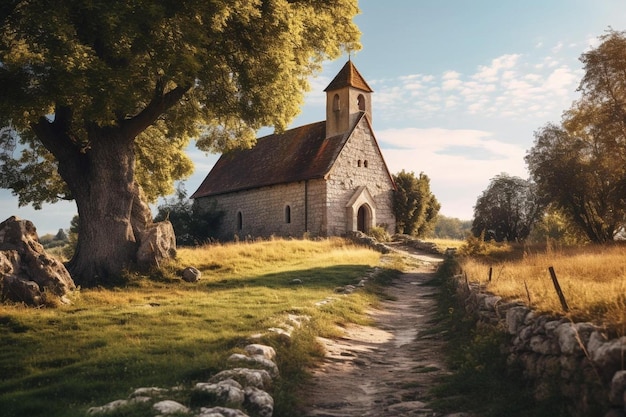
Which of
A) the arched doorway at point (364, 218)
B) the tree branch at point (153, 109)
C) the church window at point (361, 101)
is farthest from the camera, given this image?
the church window at point (361, 101)

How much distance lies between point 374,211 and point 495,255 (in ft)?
54.0

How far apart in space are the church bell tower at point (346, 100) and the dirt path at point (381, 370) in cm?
2497

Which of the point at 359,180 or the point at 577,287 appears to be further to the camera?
the point at 359,180

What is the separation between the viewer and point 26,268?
15.7 metres

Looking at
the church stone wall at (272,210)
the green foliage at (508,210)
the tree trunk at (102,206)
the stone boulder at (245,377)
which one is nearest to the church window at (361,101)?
the church stone wall at (272,210)

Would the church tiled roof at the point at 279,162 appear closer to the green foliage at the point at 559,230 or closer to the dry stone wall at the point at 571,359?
the green foliage at the point at 559,230

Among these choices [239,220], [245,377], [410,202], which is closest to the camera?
[245,377]

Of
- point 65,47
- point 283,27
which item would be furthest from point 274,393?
point 283,27

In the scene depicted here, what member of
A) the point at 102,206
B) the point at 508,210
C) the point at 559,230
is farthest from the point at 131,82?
the point at 559,230

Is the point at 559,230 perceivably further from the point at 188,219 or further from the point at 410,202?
the point at 188,219

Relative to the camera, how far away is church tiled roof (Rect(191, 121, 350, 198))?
3947cm

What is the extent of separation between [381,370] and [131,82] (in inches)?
466

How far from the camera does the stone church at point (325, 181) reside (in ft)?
126

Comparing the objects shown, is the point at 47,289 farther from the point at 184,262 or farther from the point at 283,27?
the point at 283,27
